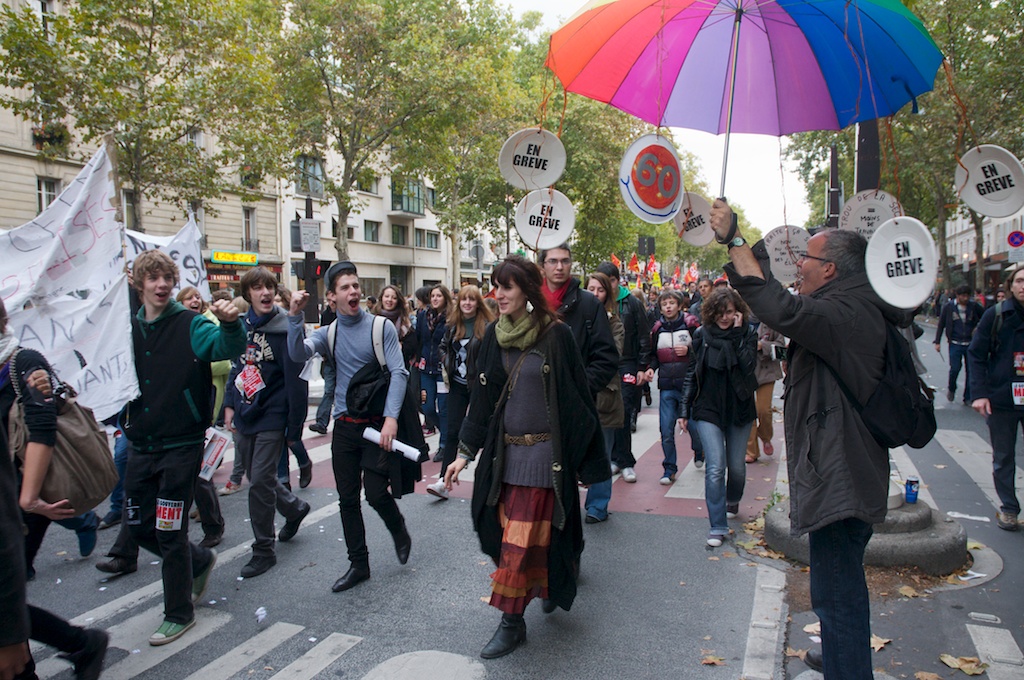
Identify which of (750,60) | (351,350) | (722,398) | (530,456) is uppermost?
(750,60)

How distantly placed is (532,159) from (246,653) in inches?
134

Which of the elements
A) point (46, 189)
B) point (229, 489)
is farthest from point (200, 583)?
point (46, 189)

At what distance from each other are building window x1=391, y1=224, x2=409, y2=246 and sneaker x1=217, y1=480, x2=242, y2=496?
129ft

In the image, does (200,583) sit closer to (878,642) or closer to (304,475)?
(304,475)

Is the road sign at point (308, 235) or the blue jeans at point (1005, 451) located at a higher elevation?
the road sign at point (308, 235)

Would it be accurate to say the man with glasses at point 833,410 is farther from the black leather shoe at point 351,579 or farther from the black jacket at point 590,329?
the black leather shoe at point 351,579

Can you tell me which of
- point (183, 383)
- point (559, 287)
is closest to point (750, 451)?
point (559, 287)

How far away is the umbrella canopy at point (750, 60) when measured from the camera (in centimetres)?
397

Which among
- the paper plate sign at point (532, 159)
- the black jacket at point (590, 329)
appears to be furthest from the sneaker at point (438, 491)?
the paper plate sign at point (532, 159)

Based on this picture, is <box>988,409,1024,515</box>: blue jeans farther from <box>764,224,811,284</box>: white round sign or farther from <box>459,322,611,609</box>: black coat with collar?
<box>459,322,611,609</box>: black coat with collar

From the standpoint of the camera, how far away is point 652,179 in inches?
181

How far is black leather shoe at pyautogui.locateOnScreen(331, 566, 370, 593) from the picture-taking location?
4531mm

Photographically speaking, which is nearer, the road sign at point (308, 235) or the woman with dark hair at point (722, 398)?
the woman with dark hair at point (722, 398)

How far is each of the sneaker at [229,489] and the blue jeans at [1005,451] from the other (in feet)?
21.1
